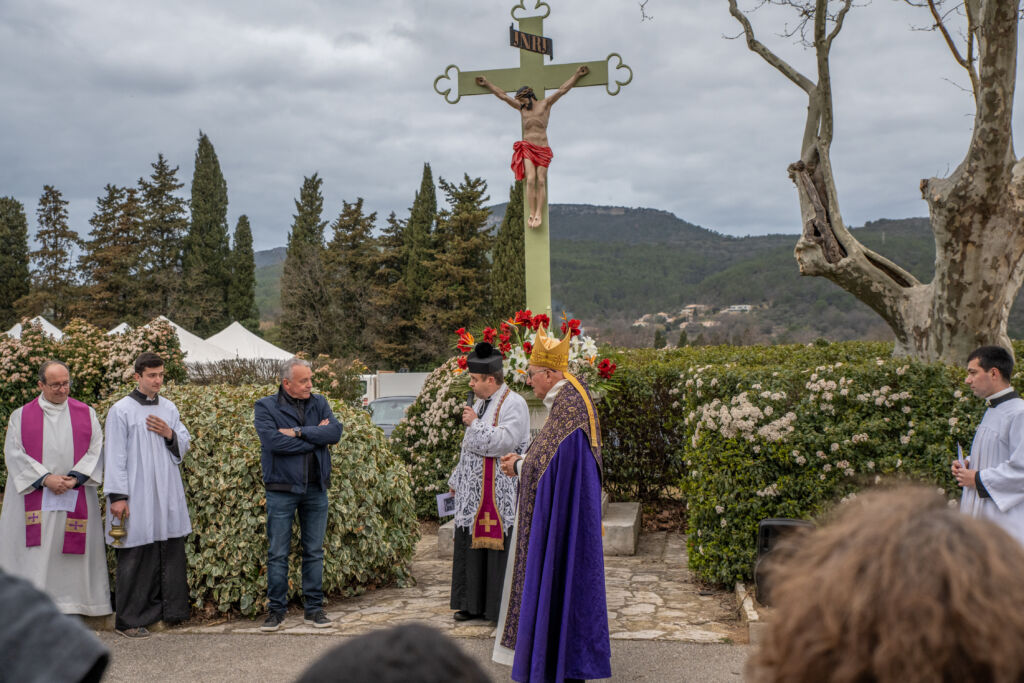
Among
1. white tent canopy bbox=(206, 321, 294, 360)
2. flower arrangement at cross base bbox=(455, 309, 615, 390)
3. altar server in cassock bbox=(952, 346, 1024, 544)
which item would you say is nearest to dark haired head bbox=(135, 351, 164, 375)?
flower arrangement at cross base bbox=(455, 309, 615, 390)

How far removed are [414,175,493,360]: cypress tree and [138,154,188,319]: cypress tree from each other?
14.7m

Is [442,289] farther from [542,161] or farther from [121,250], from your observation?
[542,161]

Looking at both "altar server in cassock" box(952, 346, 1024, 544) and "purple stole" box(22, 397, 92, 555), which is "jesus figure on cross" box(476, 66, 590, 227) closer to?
"purple stole" box(22, 397, 92, 555)

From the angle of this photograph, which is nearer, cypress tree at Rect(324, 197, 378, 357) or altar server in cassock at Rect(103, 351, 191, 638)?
altar server in cassock at Rect(103, 351, 191, 638)

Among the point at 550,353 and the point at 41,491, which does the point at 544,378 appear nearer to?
the point at 550,353

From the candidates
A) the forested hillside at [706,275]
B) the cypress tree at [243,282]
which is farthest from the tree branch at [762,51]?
the cypress tree at [243,282]

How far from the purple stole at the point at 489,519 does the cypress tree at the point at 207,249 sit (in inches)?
1716

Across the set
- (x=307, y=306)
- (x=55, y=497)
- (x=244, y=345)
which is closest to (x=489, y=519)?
(x=55, y=497)

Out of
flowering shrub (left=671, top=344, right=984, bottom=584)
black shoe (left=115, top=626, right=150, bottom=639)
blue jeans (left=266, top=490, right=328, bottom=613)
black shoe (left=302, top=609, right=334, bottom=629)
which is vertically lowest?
black shoe (left=115, top=626, right=150, bottom=639)

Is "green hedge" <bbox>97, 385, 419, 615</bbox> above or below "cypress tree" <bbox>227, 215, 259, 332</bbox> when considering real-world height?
below

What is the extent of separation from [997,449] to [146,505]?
18.0 feet

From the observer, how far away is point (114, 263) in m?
45.0

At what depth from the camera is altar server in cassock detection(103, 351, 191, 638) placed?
635 cm

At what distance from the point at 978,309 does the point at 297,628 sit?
674 cm
